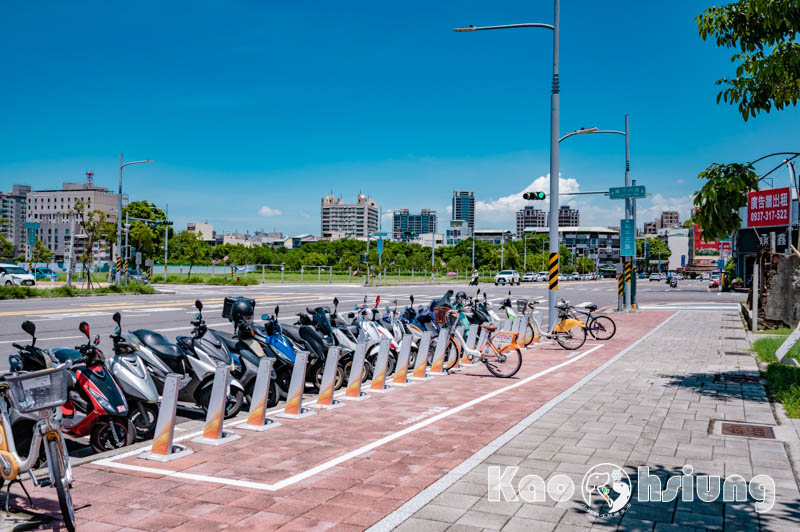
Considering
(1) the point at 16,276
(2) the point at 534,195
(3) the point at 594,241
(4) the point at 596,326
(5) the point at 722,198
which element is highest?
(3) the point at 594,241

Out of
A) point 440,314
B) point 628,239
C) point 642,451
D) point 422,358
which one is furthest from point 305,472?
point 628,239

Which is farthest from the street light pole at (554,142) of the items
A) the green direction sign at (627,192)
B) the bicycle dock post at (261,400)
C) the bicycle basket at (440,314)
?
the bicycle dock post at (261,400)

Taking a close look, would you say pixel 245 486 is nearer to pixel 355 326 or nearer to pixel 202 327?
pixel 202 327

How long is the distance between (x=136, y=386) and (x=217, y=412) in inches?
31.1

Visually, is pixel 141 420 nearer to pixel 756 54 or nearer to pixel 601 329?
pixel 756 54

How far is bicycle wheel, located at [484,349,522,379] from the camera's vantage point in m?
10.2

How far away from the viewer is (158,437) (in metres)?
5.62

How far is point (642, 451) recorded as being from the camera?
5.80 m

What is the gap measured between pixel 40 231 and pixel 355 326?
166 metres

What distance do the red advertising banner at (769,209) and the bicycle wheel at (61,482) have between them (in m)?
33.3

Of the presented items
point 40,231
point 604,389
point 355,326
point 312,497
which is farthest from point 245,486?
point 40,231

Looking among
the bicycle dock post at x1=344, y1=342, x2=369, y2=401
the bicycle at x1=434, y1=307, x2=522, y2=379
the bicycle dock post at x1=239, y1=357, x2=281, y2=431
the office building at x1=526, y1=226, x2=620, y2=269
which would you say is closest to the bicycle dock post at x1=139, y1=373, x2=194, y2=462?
the bicycle dock post at x1=239, y1=357, x2=281, y2=431

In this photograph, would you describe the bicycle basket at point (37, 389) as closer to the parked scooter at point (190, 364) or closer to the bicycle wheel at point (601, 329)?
the parked scooter at point (190, 364)

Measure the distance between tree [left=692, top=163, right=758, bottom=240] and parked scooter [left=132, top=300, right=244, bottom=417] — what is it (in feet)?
19.5
